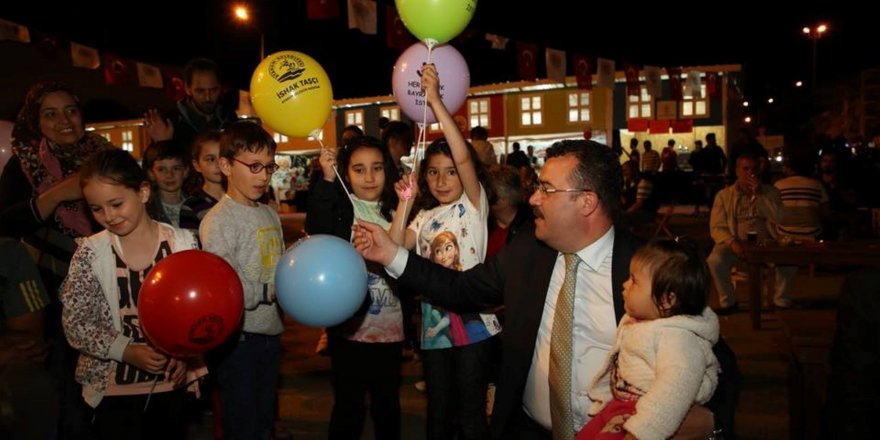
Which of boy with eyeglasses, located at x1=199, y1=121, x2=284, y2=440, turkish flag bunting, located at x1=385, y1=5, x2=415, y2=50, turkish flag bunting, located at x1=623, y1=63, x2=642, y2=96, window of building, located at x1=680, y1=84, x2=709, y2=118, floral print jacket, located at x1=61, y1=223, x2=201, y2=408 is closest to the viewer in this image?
floral print jacket, located at x1=61, y1=223, x2=201, y2=408

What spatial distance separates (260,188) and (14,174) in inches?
58.1

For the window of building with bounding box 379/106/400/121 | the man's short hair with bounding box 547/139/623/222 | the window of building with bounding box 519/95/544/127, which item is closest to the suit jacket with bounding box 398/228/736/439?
the man's short hair with bounding box 547/139/623/222

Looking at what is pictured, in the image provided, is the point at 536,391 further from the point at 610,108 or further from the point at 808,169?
the point at 610,108

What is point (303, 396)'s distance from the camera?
4.90 metres

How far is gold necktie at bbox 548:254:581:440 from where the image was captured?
89.9 inches

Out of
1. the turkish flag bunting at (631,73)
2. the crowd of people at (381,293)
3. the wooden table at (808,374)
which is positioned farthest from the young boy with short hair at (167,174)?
the turkish flag bunting at (631,73)

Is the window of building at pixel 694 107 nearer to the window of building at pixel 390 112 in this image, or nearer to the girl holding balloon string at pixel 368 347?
the window of building at pixel 390 112

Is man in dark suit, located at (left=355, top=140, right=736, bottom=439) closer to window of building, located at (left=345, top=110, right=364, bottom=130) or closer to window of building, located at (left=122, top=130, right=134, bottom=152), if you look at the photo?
window of building, located at (left=345, top=110, right=364, bottom=130)

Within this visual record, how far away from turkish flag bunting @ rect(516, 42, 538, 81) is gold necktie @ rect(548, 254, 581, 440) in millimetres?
9683

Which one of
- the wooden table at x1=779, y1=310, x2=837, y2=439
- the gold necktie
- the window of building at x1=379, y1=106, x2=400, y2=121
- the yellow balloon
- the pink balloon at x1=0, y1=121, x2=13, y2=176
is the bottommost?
the wooden table at x1=779, y1=310, x2=837, y2=439

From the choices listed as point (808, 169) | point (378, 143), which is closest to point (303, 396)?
point (378, 143)

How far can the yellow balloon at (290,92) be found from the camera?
329 centimetres

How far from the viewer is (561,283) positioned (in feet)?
8.04

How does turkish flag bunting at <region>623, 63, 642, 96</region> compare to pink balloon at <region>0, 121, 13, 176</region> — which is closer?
pink balloon at <region>0, 121, 13, 176</region>
